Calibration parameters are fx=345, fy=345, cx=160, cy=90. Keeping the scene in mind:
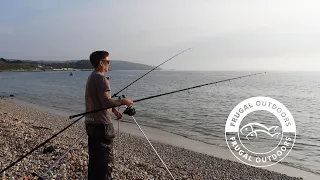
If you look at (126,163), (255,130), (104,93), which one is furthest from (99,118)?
(255,130)

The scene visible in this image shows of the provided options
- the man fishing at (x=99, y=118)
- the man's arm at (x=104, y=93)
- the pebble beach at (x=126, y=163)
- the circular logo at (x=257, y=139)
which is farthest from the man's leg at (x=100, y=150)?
the circular logo at (x=257, y=139)

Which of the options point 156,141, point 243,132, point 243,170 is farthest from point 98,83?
point 243,132

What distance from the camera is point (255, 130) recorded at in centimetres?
2217

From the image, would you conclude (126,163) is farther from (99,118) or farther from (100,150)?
(99,118)

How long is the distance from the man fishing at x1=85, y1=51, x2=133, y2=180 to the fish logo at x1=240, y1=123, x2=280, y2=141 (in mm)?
14114

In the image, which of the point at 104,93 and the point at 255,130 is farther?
the point at 255,130

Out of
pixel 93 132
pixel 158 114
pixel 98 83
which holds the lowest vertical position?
pixel 158 114

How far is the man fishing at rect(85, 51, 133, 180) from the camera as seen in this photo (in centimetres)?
534

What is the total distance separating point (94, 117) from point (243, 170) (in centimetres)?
840

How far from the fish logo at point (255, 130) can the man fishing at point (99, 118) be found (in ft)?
46.3

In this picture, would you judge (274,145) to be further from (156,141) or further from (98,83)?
(98,83)

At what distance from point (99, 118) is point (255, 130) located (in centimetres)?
1824

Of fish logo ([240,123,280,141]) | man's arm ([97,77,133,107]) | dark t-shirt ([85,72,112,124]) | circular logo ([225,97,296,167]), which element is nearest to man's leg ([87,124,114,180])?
dark t-shirt ([85,72,112,124])

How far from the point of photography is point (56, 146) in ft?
35.2
